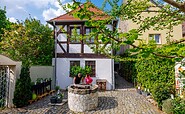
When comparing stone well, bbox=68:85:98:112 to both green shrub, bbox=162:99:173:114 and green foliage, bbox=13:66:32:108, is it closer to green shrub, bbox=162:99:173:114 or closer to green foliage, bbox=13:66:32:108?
green foliage, bbox=13:66:32:108

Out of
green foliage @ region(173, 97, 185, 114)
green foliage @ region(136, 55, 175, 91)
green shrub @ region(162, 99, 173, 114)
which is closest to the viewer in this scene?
green foliage @ region(173, 97, 185, 114)

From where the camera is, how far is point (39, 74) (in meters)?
13.1

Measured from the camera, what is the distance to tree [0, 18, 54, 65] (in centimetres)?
1428

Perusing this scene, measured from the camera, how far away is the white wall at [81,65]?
48.6 feet

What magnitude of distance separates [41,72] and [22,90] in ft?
12.8

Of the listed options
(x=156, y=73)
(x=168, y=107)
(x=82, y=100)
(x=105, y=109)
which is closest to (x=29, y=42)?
(x=82, y=100)

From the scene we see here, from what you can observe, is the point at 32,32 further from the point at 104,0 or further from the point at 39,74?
the point at 104,0

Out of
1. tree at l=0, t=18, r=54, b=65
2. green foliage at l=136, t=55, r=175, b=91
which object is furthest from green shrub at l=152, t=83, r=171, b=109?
tree at l=0, t=18, r=54, b=65

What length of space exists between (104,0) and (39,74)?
33.2ft

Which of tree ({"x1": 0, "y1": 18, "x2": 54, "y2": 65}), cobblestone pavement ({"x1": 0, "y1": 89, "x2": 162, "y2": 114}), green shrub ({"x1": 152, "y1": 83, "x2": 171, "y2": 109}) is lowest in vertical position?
cobblestone pavement ({"x1": 0, "y1": 89, "x2": 162, "y2": 114})

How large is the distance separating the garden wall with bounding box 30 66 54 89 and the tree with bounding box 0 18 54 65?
1118mm

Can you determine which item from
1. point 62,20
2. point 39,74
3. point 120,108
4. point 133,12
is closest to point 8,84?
point 39,74

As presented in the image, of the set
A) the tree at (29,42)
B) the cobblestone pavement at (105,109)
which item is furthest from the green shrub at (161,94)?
the tree at (29,42)

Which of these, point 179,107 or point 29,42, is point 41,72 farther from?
point 179,107
